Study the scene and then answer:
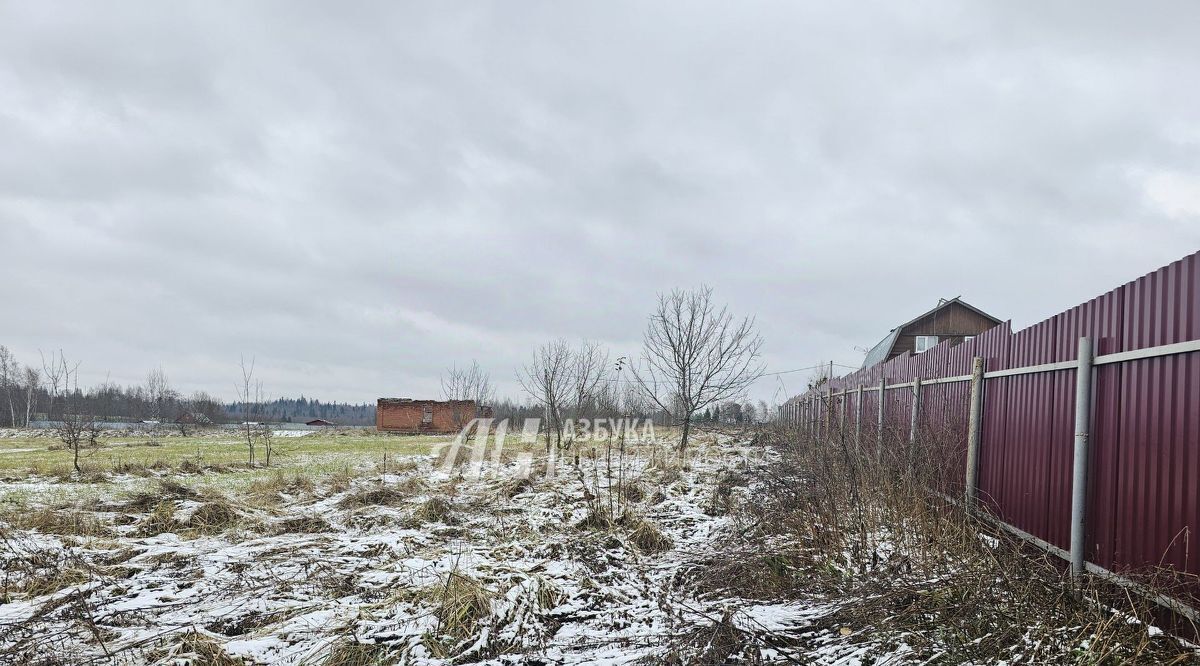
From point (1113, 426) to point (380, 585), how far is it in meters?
4.77

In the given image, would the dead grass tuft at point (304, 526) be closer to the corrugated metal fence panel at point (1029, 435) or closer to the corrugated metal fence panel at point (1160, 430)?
the corrugated metal fence panel at point (1029, 435)

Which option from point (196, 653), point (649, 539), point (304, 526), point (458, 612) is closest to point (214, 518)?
point (304, 526)

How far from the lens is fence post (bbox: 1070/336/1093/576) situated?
137 inches

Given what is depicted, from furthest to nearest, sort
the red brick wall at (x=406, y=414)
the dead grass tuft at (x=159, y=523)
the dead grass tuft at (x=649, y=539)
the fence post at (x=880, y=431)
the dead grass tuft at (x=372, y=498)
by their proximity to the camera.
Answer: the red brick wall at (x=406, y=414)
the dead grass tuft at (x=372, y=498)
the dead grass tuft at (x=159, y=523)
the dead grass tuft at (x=649, y=539)
the fence post at (x=880, y=431)

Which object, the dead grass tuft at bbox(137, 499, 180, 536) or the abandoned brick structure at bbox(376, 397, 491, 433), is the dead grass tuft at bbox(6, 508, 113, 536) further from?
the abandoned brick structure at bbox(376, 397, 491, 433)

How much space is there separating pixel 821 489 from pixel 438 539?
373 centimetres

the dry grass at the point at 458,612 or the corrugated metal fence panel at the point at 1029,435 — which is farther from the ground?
the corrugated metal fence panel at the point at 1029,435

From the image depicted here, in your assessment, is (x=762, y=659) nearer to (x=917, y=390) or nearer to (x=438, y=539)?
(x=438, y=539)

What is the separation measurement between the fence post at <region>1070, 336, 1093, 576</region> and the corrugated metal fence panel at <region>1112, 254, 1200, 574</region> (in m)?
0.25

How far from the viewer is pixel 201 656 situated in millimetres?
3445

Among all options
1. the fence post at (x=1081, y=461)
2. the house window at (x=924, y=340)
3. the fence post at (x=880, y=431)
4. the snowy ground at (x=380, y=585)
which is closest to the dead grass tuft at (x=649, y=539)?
the snowy ground at (x=380, y=585)

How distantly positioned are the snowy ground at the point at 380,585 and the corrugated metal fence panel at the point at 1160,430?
1.29 m

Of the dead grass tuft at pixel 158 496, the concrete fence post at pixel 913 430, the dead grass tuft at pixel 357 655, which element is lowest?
the dead grass tuft at pixel 158 496

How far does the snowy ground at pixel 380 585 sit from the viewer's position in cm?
357
